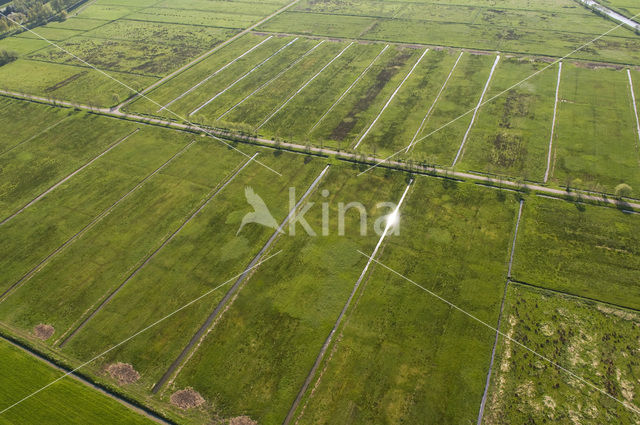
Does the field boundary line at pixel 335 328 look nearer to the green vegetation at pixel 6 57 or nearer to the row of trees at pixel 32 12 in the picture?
the green vegetation at pixel 6 57

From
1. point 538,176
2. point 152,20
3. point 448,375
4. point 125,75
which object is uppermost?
point 152,20

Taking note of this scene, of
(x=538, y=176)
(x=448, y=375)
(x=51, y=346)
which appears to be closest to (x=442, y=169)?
(x=538, y=176)

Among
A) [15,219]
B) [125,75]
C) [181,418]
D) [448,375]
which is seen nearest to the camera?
[181,418]

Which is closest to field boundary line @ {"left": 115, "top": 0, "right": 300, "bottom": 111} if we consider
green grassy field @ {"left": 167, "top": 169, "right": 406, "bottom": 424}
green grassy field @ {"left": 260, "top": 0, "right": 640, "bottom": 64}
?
green grassy field @ {"left": 260, "top": 0, "right": 640, "bottom": 64}

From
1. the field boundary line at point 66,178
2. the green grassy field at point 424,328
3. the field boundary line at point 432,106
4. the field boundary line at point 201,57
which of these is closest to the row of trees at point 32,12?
the field boundary line at point 201,57

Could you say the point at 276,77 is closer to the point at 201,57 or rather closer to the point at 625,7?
the point at 201,57

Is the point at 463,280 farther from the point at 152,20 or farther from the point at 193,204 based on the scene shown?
the point at 152,20

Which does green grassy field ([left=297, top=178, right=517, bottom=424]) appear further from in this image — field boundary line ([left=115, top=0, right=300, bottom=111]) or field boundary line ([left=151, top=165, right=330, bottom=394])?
field boundary line ([left=115, top=0, right=300, bottom=111])
